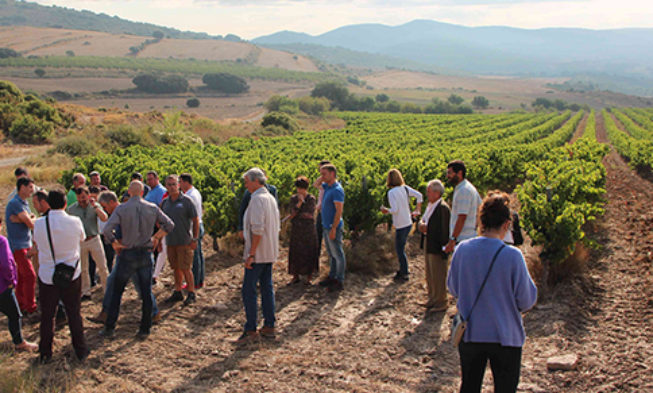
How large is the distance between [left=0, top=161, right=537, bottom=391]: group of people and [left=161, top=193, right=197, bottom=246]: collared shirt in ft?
0.05

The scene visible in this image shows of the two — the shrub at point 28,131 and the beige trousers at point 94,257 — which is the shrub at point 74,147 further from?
the beige trousers at point 94,257

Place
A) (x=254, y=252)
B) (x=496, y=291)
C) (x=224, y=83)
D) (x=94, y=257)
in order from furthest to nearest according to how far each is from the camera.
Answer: (x=224, y=83) → (x=94, y=257) → (x=254, y=252) → (x=496, y=291)

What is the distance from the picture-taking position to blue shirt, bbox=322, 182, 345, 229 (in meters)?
7.57

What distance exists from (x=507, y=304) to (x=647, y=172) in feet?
82.7

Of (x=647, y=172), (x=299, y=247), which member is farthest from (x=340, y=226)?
(x=647, y=172)

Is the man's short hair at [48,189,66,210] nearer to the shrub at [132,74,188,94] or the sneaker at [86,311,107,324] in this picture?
the sneaker at [86,311,107,324]

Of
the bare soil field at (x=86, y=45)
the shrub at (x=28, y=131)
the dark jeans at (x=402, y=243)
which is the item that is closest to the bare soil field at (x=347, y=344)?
the dark jeans at (x=402, y=243)

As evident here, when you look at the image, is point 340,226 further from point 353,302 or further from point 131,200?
point 131,200

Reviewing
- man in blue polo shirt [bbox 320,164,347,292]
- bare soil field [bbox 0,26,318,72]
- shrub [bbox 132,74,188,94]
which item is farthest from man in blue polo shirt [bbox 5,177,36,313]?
bare soil field [bbox 0,26,318,72]

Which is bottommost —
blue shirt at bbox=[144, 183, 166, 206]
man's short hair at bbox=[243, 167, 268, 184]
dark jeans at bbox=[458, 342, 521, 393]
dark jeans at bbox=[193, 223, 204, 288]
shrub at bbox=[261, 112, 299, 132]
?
shrub at bbox=[261, 112, 299, 132]

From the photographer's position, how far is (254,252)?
5879 millimetres

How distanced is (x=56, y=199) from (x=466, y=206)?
4.83m

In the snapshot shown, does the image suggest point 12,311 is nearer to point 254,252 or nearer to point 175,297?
point 175,297

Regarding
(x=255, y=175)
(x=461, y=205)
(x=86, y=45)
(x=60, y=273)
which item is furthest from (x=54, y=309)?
(x=86, y=45)
